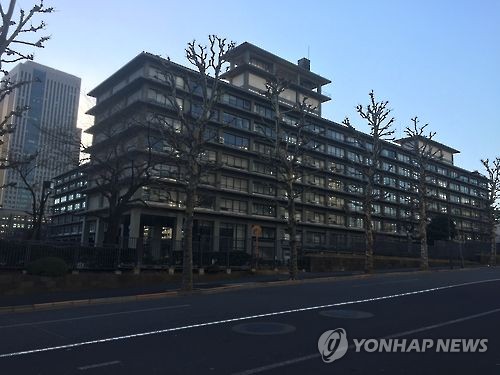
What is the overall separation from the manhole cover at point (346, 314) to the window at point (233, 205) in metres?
46.7

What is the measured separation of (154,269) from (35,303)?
10.1 metres

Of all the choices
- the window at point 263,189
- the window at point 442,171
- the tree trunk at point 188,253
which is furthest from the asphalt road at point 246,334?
the window at point 442,171

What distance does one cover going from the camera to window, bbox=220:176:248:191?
59.5 meters

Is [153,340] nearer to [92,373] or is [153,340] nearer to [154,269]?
[92,373]

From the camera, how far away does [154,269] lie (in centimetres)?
2541

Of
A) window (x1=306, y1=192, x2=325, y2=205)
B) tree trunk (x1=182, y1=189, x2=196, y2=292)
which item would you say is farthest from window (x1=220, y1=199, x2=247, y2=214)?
tree trunk (x1=182, y1=189, x2=196, y2=292)

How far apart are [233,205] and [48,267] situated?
134 ft

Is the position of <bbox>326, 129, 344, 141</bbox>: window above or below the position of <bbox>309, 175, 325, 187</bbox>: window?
above

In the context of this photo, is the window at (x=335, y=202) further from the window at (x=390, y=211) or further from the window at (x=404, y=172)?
the window at (x=404, y=172)

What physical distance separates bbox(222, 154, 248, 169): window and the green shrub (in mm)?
39643

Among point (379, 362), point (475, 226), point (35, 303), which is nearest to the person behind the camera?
point (379, 362)

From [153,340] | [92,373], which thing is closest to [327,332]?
[153,340]

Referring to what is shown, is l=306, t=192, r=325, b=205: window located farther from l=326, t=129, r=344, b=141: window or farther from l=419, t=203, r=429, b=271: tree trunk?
l=419, t=203, r=429, b=271: tree trunk

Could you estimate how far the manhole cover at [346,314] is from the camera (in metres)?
11.6
